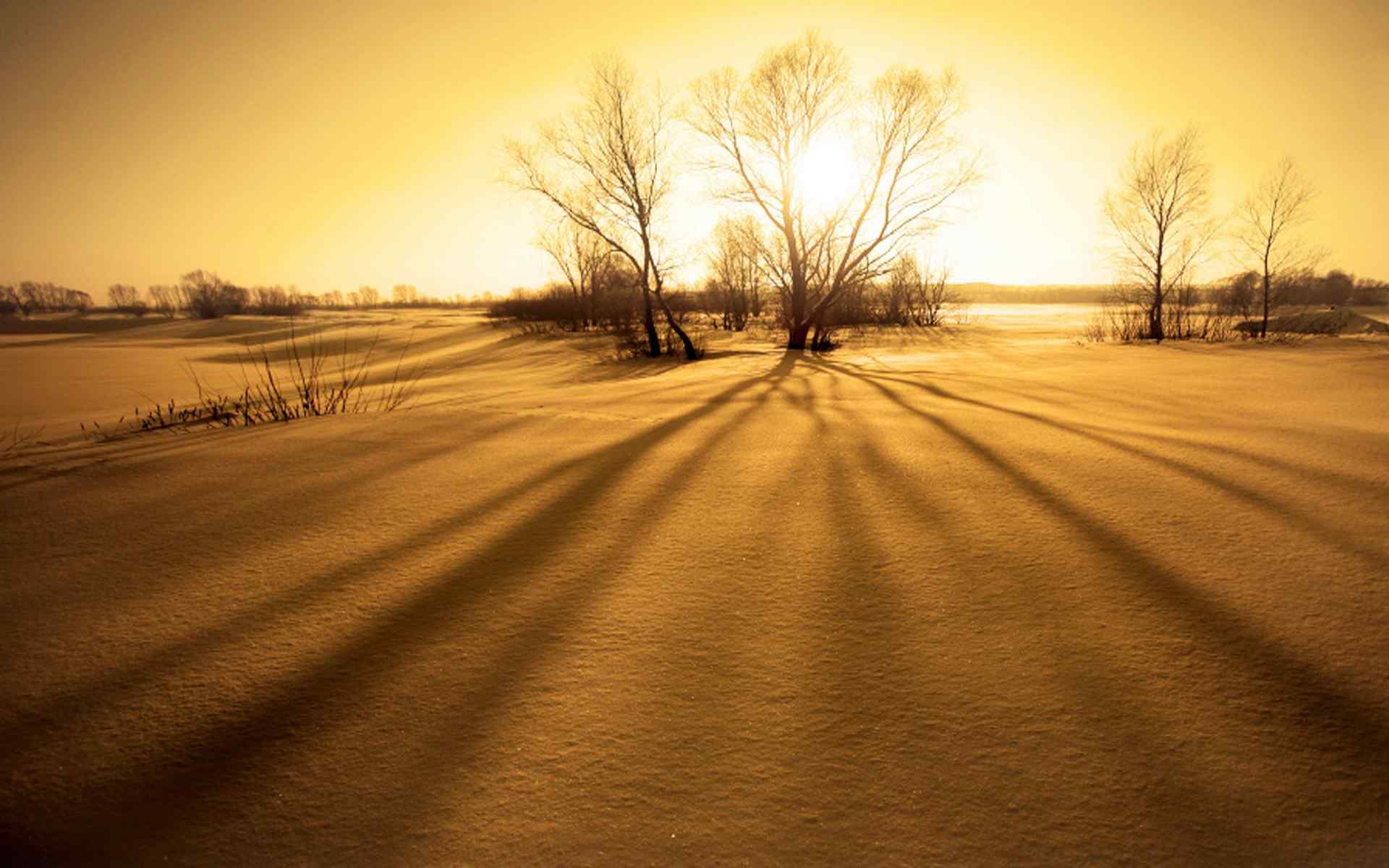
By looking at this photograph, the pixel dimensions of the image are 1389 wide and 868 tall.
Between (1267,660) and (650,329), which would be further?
(650,329)

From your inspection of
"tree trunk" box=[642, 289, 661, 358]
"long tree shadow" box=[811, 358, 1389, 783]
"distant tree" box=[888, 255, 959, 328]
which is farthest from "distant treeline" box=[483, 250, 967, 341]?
"long tree shadow" box=[811, 358, 1389, 783]

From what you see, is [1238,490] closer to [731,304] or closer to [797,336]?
[797,336]

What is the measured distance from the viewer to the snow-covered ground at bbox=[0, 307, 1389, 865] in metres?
1.02

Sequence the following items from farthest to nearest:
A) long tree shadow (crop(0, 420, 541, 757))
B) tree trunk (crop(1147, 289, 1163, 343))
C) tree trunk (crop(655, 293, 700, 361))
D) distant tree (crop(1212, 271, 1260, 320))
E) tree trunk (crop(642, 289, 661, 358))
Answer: distant tree (crop(1212, 271, 1260, 320)) < tree trunk (crop(1147, 289, 1163, 343)) < tree trunk (crop(642, 289, 661, 358)) < tree trunk (crop(655, 293, 700, 361)) < long tree shadow (crop(0, 420, 541, 757))

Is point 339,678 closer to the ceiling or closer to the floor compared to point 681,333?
closer to the floor

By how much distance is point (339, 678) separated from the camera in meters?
1.43

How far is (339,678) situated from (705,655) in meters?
0.92

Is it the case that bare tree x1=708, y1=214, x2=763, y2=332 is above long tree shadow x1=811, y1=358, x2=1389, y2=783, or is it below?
above

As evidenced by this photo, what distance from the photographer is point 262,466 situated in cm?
315

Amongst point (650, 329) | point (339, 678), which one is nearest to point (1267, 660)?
point (339, 678)

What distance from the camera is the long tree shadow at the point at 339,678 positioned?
1078mm

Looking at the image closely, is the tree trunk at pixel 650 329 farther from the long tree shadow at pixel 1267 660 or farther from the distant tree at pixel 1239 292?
the distant tree at pixel 1239 292

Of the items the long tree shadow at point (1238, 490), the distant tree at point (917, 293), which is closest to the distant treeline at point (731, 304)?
the distant tree at point (917, 293)

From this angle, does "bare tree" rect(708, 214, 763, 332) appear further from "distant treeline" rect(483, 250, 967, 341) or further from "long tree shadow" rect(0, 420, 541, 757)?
"long tree shadow" rect(0, 420, 541, 757)
